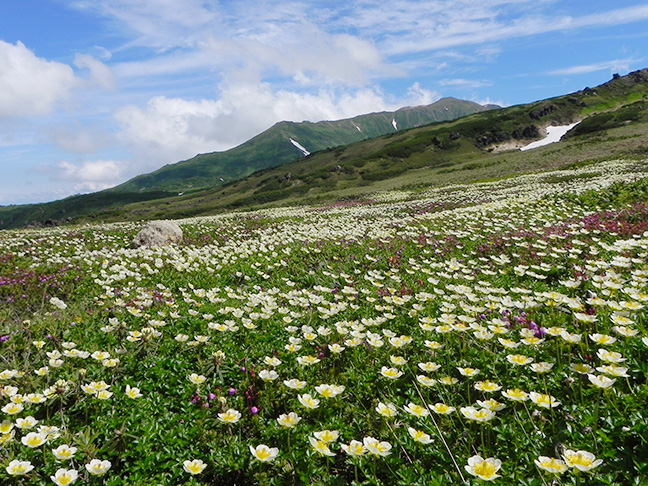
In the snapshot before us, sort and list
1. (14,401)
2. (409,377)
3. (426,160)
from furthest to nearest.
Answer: (426,160) → (409,377) → (14,401)

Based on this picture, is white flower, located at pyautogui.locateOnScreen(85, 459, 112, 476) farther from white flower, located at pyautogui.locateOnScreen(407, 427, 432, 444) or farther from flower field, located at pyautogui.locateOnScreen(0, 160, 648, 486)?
white flower, located at pyautogui.locateOnScreen(407, 427, 432, 444)

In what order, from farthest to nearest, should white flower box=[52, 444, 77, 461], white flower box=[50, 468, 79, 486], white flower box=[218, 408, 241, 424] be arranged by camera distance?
white flower box=[218, 408, 241, 424] → white flower box=[52, 444, 77, 461] → white flower box=[50, 468, 79, 486]

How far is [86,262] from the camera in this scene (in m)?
11.7

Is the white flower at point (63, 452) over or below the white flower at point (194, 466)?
over

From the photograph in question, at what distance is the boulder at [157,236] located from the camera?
16.3 metres

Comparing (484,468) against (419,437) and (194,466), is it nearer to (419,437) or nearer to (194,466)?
(419,437)

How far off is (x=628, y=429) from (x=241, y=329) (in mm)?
5101

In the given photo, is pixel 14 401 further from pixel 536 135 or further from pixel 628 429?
→ pixel 536 135

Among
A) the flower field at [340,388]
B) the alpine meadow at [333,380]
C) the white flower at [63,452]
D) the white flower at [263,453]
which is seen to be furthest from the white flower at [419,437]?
the white flower at [63,452]

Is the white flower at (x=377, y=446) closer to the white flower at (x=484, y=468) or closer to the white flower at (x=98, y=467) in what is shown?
the white flower at (x=484, y=468)

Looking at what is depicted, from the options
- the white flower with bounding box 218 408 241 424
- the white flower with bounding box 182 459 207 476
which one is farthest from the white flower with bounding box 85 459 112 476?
the white flower with bounding box 218 408 241 424

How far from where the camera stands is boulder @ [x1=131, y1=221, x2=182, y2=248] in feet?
53.4

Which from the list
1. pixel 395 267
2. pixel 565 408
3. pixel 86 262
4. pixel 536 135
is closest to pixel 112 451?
pixel 565 408

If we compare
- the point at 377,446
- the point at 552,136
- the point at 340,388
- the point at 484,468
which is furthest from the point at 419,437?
the point at 552,136
